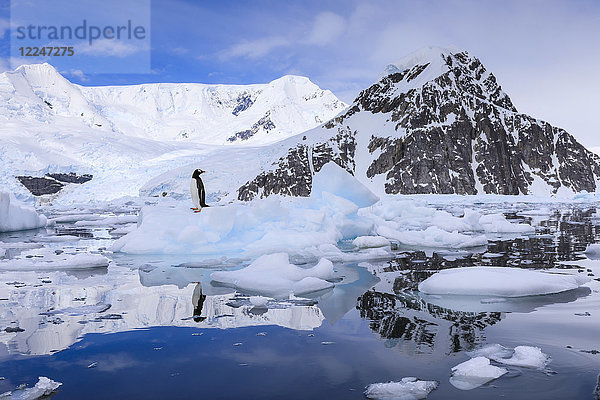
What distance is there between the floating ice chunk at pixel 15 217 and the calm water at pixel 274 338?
45.4ft

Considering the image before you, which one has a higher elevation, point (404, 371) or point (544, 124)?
point (544, 124)

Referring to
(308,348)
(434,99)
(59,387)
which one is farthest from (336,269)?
(434,99)

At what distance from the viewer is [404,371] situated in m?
4.11

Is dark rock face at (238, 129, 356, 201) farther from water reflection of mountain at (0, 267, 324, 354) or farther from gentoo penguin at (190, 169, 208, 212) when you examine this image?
water reflection of mountain at (0, 267, 324, 354)

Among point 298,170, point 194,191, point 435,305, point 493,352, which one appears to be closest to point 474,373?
point 493,352

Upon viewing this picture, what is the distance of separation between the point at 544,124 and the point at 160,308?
11537cm

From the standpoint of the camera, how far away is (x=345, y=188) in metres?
18.1

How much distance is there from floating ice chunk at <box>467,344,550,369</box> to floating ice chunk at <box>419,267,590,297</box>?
2.36 metres

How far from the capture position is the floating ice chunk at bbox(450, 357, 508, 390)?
384cm

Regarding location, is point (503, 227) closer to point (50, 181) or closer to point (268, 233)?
point (268, 233)

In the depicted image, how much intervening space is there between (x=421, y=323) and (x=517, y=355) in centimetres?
129

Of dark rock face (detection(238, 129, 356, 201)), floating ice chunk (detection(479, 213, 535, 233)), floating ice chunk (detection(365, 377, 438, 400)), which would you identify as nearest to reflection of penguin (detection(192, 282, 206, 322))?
floating ice chunk (detection(365, 377, 438, 400))

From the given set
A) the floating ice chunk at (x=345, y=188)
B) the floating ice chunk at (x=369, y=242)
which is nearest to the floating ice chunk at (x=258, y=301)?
the floating ice chunk at (x=369, y=242)

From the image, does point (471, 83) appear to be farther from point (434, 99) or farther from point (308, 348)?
point (308, 348)
